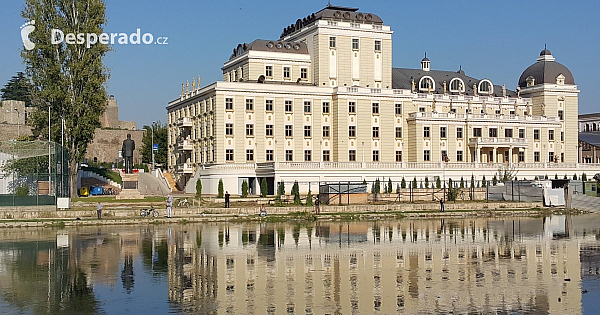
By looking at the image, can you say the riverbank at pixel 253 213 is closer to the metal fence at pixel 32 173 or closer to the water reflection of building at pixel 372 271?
→ the metal fence at pixel 32 173

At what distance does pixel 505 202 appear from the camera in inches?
2574

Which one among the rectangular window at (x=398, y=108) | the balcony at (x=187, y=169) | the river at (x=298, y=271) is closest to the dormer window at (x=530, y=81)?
the rectangular window at (x=398, y=108)

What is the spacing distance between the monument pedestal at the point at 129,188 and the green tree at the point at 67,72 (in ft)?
15.3

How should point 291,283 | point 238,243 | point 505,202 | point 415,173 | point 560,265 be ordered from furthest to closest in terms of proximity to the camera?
point 415,173
point 505,202
point 238,243
point 560,265
point 291,283

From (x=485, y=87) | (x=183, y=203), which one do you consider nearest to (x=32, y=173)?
(x=183, y=203)

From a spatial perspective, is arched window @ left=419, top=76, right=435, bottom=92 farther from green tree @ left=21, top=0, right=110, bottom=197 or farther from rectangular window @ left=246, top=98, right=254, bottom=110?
green tree @ left=21, top=0, right=110, bottom=197

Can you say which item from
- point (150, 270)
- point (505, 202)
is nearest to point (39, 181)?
point (150, 270)

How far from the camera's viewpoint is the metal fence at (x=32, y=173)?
51.4m

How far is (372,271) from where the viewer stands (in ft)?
89.3

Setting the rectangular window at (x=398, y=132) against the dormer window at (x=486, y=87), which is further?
the dormer window at (x=486, y=87)

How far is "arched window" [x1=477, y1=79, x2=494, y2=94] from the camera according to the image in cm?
10169

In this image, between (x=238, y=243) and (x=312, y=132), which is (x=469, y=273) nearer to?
(x=238, y=243)

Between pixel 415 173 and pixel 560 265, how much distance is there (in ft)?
181

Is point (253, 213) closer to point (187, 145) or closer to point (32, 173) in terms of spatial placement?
point (32, 173)
